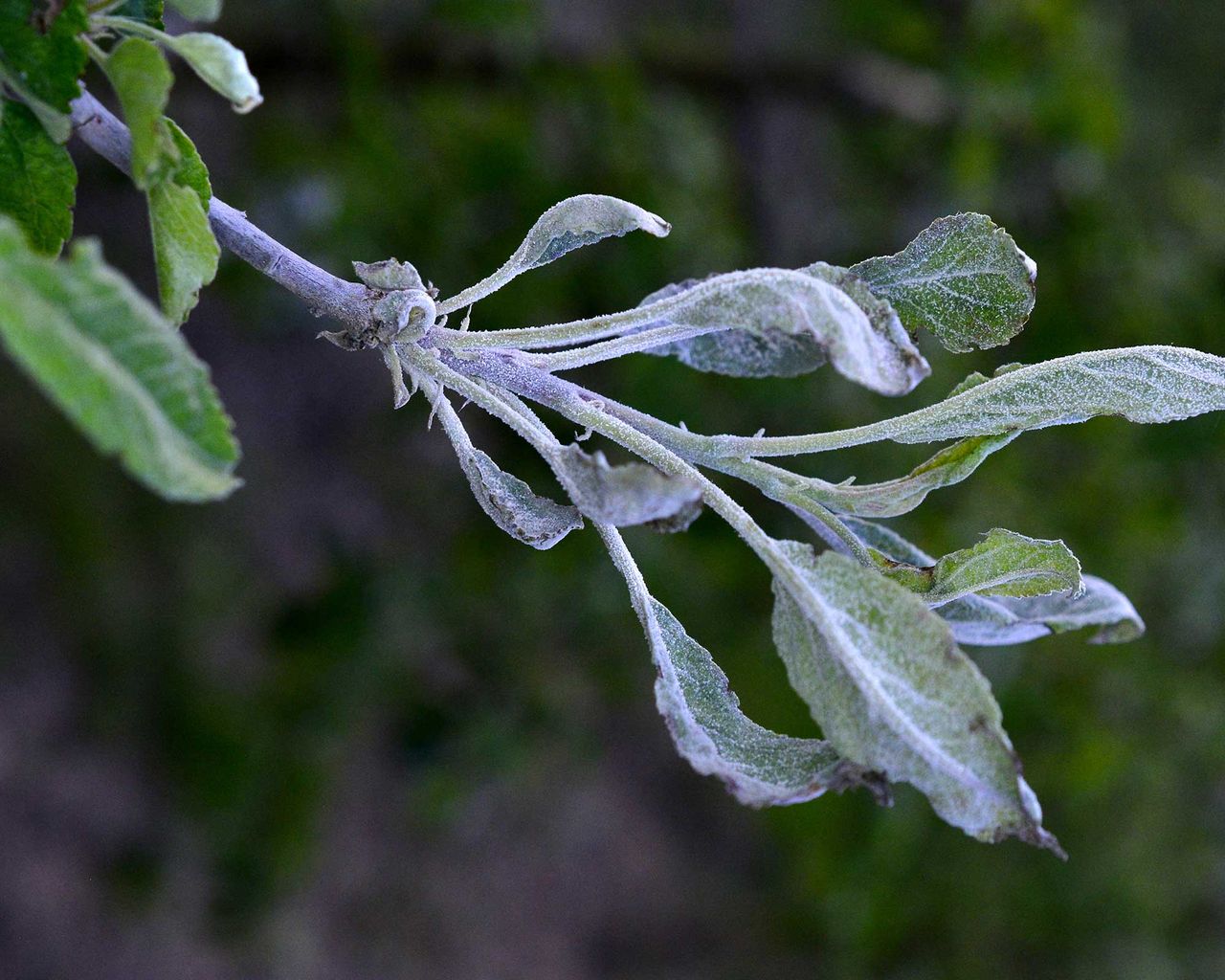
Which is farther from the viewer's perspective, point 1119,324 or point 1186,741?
point 1186,741

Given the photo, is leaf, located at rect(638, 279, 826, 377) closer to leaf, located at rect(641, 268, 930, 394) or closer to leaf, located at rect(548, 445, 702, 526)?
leaf, located at rect(641, 268, 930, 394)

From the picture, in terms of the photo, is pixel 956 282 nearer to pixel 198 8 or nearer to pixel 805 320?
pixel 805 320

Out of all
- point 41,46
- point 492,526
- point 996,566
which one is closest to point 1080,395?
point 996,566

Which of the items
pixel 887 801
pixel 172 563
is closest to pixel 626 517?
pixel 887 801

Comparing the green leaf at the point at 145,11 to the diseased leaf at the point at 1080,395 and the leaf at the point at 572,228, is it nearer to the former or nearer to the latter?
the leaf at the point at 572,228

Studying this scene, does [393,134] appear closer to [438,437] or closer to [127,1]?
[438,437]

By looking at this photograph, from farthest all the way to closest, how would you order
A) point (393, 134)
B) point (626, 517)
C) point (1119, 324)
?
point (1119, 324)
point (393, 134)
point (626, 517)

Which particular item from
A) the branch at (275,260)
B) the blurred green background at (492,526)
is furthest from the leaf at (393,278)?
the blurred green background at (492,526)
